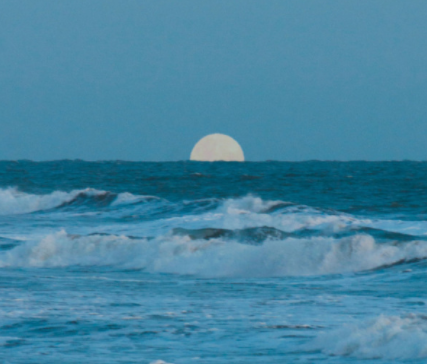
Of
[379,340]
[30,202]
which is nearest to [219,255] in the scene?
[379,340]

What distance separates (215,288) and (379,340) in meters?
3.86

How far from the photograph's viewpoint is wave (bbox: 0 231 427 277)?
37.0 ft

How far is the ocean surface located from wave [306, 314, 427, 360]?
0.03 feet

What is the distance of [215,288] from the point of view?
9312mm

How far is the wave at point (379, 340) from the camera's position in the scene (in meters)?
5.46

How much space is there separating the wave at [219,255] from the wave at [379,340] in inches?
194

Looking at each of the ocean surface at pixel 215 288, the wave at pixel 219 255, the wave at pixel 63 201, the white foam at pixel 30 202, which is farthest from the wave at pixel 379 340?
the white foam at pixel 30 202

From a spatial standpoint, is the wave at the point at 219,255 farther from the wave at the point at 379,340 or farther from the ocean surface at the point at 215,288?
the wave at the point at 379,340

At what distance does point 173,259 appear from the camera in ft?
39.7

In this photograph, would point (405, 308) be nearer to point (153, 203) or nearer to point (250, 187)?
point (153, 203)

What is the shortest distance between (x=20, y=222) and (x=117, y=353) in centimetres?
1592

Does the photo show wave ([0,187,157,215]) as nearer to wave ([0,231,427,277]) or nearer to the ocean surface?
the ocean surface

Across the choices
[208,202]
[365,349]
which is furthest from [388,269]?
[208,202]

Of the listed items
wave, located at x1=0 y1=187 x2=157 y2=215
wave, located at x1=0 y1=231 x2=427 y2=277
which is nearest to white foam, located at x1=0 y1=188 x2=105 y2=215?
wave, located at x1=0 y1=187 x2=157 y2=215
